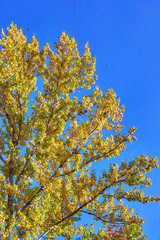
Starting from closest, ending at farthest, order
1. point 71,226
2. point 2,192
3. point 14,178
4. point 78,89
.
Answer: point 2,192
point 14,178
point 71,226
point 78,89

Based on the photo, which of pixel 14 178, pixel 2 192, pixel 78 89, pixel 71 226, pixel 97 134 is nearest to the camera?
pixel 2 192

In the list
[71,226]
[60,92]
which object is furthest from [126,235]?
[60,92]

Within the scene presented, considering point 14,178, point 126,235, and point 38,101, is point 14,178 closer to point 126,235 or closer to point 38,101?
point 38,101

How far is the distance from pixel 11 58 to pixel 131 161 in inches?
223

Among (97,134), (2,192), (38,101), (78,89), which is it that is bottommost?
(2,192)

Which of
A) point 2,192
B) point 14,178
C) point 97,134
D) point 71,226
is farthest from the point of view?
point 97,134

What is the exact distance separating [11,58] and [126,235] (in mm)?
7332

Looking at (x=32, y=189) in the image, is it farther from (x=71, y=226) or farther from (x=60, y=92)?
(x=60, y=92)

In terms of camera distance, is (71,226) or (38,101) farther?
(38,101)

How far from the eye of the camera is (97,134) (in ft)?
24.9

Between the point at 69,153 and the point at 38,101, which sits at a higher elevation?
the point at 38,101

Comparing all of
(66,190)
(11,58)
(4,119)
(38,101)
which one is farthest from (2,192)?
(11,58)

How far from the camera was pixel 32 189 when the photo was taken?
237 inches

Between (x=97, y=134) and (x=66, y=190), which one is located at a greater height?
(x=97, y=134)
